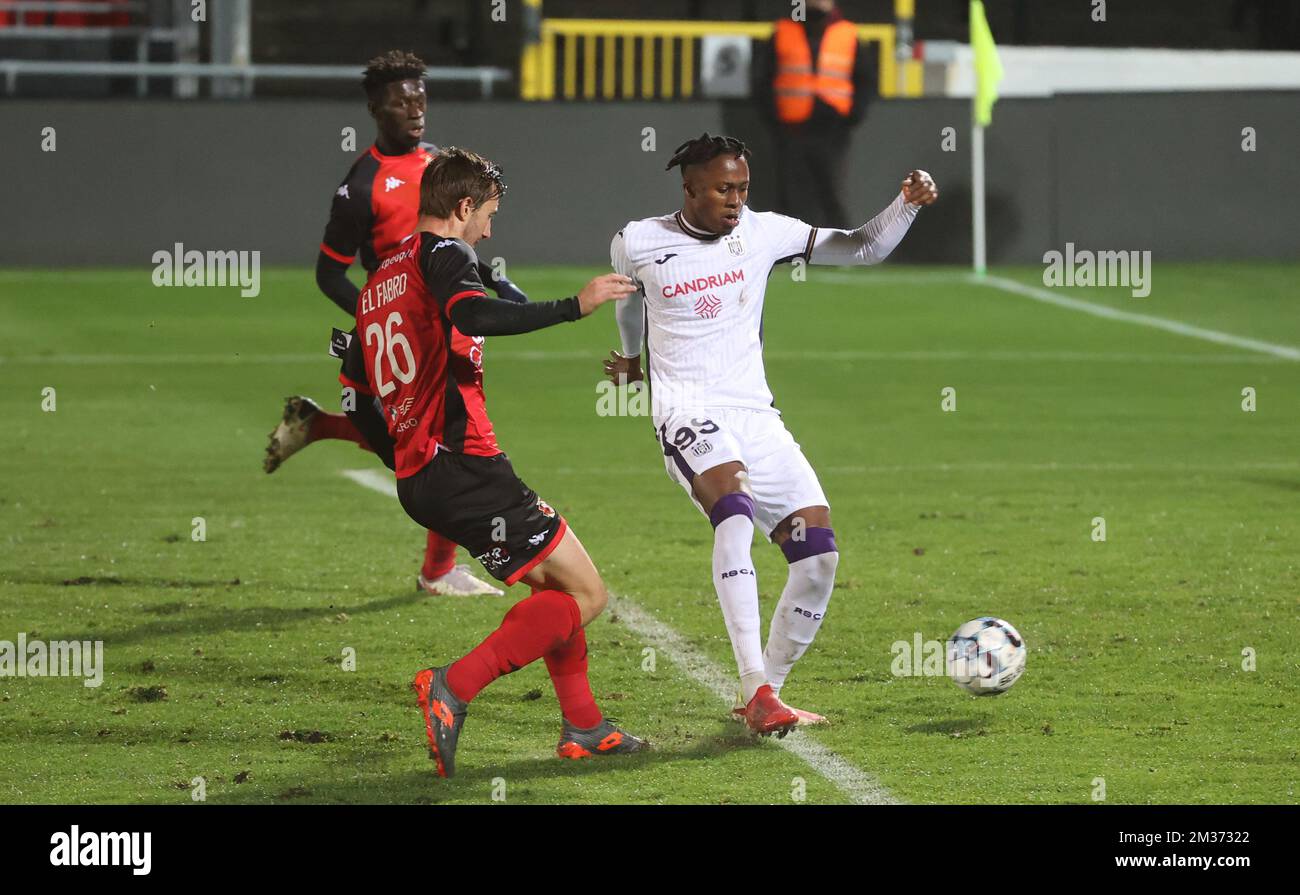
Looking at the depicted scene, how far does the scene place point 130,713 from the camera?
263 inches

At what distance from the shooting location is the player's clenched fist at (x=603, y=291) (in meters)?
5.71

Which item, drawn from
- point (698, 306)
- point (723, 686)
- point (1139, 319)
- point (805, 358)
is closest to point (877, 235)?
point (698, 306)

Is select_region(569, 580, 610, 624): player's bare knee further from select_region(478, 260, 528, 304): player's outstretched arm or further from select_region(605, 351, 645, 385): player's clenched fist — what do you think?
select_region(478, 260, 528, 304): player's outstretched arm

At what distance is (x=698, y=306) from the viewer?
6.75 metres

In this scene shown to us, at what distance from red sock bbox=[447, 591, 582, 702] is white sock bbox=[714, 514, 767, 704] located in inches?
23.8

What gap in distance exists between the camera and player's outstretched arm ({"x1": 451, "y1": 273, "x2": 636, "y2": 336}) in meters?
5.70

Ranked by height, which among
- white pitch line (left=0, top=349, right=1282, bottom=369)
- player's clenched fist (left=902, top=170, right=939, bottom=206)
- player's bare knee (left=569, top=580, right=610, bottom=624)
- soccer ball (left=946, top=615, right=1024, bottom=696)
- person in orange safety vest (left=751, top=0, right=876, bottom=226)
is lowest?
soccer ball (left=946, top=615, right=1024, bottom=696)

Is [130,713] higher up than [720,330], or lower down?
lower down

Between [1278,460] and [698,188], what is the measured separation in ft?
20.5

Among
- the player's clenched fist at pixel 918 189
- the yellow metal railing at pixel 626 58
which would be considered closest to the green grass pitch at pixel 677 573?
the player's clenched fist at pixel 918 189

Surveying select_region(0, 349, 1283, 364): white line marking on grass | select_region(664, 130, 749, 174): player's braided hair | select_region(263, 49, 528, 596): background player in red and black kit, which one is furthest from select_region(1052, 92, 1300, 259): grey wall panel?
select_region(664, 130, 749, 174): player's braided hair

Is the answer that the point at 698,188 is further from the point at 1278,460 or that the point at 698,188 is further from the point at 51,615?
the point at 1278,460

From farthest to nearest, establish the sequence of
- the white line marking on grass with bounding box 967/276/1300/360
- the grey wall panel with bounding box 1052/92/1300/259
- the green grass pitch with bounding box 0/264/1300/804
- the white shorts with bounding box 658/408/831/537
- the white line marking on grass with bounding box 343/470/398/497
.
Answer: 1. the grey wall panel with bounding box 1052/92/1300/259
2. the white line marking on grass with bounding box 967/276/1300/360
3. the white line marking on grass with bounding box 343/470/398/497
4. the white shorts with bounding box 658/408/831/537
5. the green grass pitch with bounding box 0/264/1300/804

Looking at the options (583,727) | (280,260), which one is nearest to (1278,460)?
(583,727)
